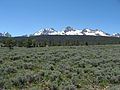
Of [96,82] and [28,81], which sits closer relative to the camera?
[28,81]

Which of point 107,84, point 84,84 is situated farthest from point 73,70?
point 107,84

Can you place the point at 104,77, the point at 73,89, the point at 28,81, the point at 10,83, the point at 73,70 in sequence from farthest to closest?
→ the point at 73,70, the point at 104,77, the point at 28,81, the point at 10,83, the point at 73,89

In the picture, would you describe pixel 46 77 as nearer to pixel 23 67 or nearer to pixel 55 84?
pixel 55 84

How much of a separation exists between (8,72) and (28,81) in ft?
6.48

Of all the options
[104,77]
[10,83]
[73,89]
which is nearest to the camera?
[73,89]

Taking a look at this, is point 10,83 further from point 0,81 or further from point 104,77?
point 104,77

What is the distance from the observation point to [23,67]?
8.74m

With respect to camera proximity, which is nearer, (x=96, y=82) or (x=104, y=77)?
(x=96, y=82)

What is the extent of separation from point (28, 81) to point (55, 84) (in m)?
1.56

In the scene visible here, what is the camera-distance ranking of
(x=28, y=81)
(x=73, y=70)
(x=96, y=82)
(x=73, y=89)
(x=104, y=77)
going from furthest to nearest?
(x=73, y=70) → (x=104, y=77) → (x=96, y=82) → (x=28, y=81) → (x=73, y=89)

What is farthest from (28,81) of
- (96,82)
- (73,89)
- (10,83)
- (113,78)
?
(113,78)

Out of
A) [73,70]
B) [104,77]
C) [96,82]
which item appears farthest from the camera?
[73,70]

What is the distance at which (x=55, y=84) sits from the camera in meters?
5.68

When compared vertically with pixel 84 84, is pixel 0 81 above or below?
above
